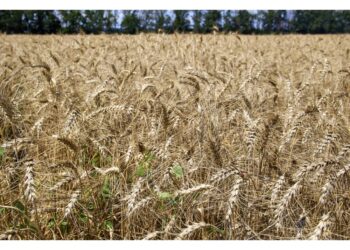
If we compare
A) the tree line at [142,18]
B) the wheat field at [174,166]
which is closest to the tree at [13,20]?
the tree line at [142,18]

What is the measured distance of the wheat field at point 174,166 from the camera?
1617mm

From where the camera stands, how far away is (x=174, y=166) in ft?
6.38

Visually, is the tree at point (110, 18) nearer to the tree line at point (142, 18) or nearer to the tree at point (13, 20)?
the tree line at point (142, 18)

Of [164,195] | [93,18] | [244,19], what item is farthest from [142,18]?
[164,195]

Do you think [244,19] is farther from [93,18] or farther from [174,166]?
[174,166]

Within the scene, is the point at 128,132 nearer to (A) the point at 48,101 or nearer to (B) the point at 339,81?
(A) the point at 48,101

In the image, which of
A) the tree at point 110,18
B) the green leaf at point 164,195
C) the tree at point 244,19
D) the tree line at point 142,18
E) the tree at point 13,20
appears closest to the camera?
the green leaf at point 164,195

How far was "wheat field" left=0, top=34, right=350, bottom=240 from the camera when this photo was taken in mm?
1617

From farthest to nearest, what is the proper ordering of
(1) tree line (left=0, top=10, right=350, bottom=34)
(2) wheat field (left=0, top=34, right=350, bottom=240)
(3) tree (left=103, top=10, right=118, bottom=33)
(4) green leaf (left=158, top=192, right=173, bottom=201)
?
(1) tree line (left=0, top=10, right=350, bottom=34) < (3) tree (left=103, top=10, right=118, bottom=33) < (4) green leaf (left=158, top=192, right=173, bottom=201) < (2) wheat field (left=0, top=34, right=350, bottom=240)

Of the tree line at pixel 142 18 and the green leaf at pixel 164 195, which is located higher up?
the tree line at pixel 142 18

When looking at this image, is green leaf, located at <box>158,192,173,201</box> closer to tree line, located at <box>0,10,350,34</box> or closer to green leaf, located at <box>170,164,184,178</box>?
green leaf, located at <box>170,164,184,178</box>

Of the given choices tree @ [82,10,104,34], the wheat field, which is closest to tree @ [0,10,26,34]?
tree @ [82,10,104,34]

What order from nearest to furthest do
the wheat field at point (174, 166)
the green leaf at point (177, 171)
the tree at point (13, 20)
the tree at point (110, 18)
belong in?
the wheat field at point (174, 166) < the green leaf at point (177, 171) < the tree at point (110, 18) < the tree at point (13, 20)
